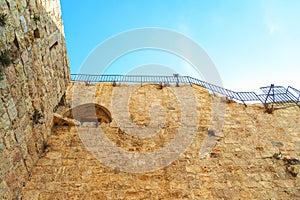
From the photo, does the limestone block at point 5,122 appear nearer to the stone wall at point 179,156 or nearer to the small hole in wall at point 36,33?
the stone wall at point 179,156

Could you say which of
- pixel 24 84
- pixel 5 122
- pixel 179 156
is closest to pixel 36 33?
pixel 24 84

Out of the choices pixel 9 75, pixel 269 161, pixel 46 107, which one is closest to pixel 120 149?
pixel 46 107

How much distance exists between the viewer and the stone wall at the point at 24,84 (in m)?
3.54

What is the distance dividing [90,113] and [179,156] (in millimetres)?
3082

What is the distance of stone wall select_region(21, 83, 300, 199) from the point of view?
4.57 metres

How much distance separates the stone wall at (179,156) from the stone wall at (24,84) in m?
0.53

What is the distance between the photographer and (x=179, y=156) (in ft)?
17.5

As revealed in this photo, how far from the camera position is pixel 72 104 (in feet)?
22.6

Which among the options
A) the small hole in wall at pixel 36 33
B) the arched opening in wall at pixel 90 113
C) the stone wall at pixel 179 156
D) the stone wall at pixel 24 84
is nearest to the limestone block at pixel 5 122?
the stone wall at pixel 24 84

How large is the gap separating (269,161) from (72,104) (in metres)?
5.11

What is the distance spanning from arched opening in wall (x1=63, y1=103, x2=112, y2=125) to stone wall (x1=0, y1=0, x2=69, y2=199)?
4.48 ft

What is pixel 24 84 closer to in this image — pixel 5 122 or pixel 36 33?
pixel 5 122

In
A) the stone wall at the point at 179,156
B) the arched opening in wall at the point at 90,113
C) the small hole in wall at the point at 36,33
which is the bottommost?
the stone wall at the point at 179,156

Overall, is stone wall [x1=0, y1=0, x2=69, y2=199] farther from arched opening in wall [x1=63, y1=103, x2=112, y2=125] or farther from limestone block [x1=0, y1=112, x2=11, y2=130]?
arched opening in wall [x1=63, y1=103, x2=112, y2=125]
